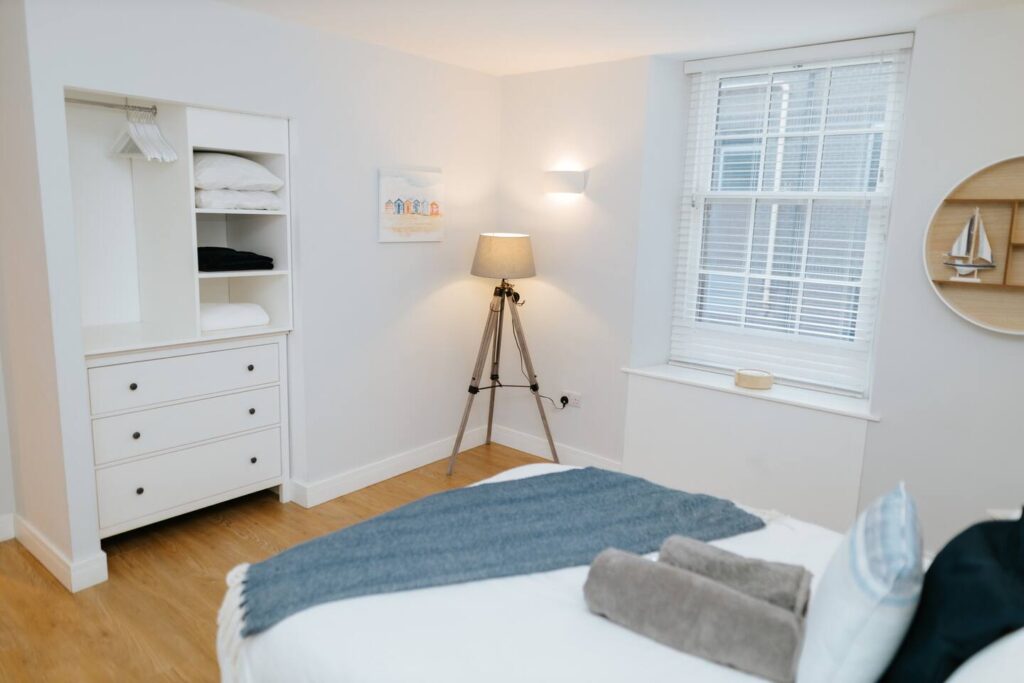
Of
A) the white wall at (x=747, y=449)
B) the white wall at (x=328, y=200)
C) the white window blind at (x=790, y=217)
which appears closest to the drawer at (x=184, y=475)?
the white wall at (x=328, y=200)

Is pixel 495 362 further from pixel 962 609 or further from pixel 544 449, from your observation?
pixel 962 609

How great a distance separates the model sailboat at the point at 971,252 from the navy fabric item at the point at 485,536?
1508mm

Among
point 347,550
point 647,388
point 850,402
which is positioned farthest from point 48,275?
point 850,402

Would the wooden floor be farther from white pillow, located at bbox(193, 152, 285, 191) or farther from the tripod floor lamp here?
white pillow, located at bbox(193, 152, 285, 191)

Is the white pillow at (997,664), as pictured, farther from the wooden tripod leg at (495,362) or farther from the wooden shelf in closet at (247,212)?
the wooden tripod leg at (495,362)

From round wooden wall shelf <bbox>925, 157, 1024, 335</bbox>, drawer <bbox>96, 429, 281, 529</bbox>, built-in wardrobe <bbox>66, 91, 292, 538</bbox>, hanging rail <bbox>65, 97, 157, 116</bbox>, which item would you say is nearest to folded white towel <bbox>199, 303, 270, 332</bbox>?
built-in wardrobe <bbox>66, 91, 292, 538</bbox>

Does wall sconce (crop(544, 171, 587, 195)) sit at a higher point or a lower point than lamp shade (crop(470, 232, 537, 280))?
higher

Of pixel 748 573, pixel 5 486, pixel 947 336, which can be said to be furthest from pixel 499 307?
pixel 748 573

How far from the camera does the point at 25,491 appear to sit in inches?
121

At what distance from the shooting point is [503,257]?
3908mm

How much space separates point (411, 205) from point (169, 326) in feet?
4.59

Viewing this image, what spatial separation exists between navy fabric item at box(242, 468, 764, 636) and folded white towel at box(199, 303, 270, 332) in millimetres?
1553

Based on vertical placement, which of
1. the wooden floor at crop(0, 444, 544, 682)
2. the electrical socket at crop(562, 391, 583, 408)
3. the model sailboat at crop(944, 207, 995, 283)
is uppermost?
the model sailboat at crop(944, 207, 995, 283)

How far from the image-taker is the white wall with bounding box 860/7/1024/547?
2770 mm
